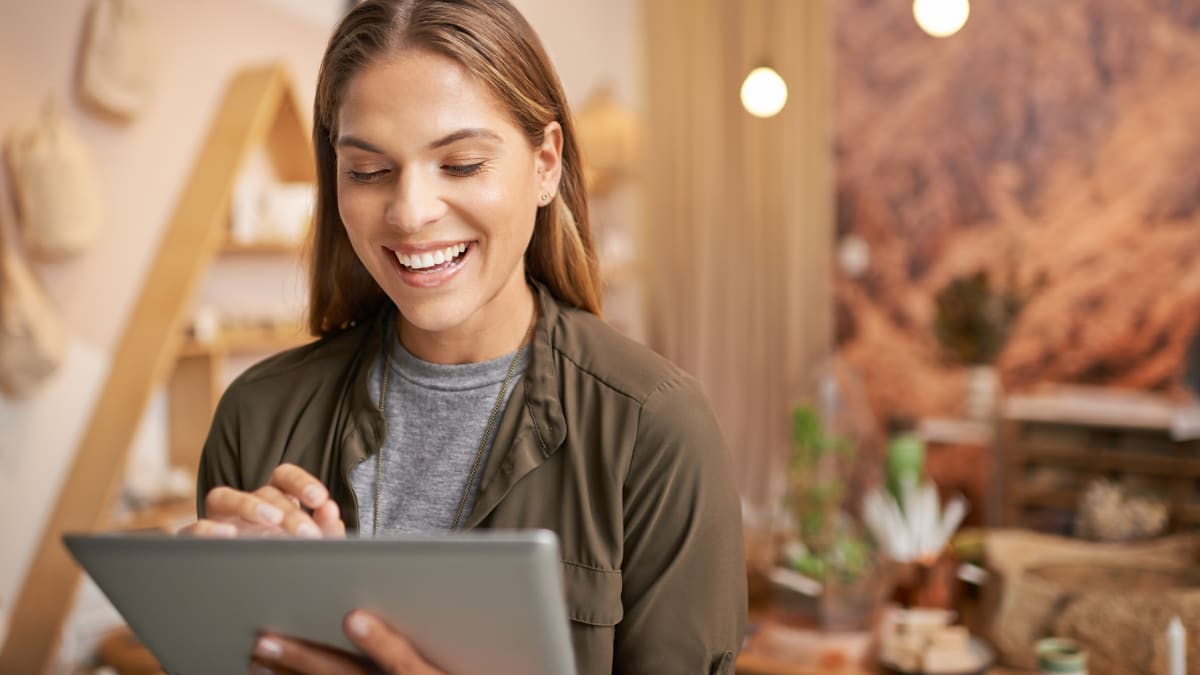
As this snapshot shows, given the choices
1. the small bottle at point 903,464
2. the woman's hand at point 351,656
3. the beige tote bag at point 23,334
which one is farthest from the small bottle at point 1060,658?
the beige tote bag at point 23,334

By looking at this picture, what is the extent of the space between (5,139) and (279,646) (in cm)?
217

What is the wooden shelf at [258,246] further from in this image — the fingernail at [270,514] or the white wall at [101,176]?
the fingernail at [270,514]

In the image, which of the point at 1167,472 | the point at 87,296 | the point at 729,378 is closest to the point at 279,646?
the point at 87,296

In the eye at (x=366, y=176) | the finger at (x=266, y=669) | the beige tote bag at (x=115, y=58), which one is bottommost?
the finger at (x=266, y=669)

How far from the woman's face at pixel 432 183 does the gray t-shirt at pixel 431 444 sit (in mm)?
107

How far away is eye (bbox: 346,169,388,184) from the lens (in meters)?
1.05

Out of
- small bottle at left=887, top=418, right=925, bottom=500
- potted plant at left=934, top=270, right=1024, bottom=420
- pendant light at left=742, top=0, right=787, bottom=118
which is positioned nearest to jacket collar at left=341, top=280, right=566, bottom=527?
pendant light at left=742, top=0, right=787, bottom=118

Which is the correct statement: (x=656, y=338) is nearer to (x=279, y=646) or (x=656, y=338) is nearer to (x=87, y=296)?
(x=87, y=296)

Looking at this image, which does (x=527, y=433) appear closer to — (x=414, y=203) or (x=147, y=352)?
(x=414, y=203)

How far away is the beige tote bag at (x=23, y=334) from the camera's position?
243cm

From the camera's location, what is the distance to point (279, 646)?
92 cm

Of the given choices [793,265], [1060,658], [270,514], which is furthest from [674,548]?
[793,265]

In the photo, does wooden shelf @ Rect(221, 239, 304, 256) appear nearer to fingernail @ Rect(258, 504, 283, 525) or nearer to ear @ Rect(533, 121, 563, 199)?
ear @ Rect(533, 121, 563, 199)

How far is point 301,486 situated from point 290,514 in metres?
0.04
